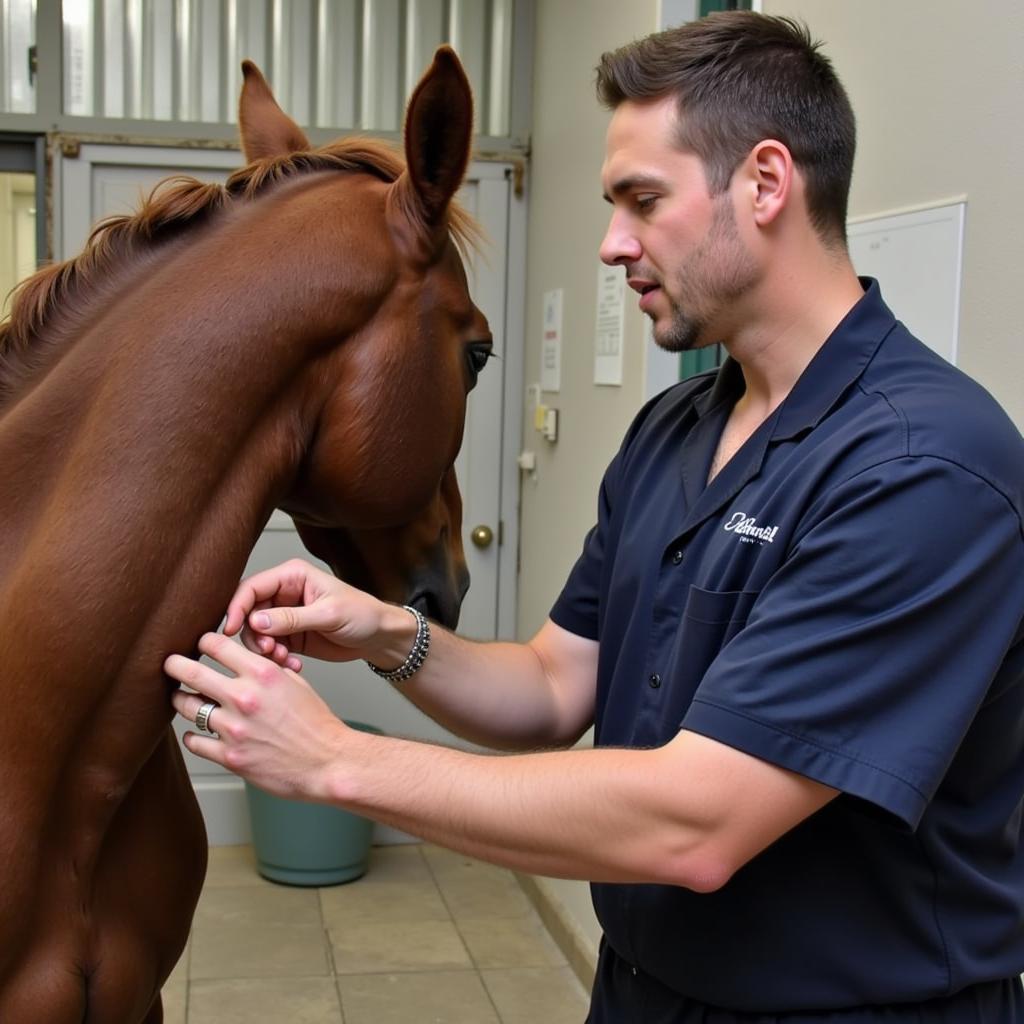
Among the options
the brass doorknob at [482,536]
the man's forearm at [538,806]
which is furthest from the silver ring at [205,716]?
the brass doorknob at [482,536]

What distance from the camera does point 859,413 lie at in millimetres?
995

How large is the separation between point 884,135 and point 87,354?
1.07 m

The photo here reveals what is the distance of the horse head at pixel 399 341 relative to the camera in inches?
42.1

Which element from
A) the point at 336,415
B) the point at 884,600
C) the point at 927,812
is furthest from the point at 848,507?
the point at 336,415

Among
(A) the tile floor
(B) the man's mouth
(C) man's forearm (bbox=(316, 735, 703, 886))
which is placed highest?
(B) the man's mouth

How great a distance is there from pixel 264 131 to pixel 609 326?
1504 mm

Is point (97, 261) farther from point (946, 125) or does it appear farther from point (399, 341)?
point (946, 125)

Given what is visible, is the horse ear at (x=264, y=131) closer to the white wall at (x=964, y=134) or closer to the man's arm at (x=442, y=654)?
the man's arm at (x=442, y=654)

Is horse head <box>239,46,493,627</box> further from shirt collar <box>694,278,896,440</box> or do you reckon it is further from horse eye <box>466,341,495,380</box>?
shirt collar <box>694,278,896,440</box>

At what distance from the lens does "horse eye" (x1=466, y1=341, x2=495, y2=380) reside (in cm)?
121

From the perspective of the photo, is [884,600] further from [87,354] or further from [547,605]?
[547,605]

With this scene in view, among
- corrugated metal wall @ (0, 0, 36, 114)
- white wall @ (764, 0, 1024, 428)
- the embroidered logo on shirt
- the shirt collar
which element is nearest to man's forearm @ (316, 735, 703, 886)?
the embroidered logo on shirt

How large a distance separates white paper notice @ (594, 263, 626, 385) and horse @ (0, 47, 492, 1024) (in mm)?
1515

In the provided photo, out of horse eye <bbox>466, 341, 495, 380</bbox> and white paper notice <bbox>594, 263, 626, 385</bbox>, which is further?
white paper notice <bbox>594, 263, 626, 385</bbox>
